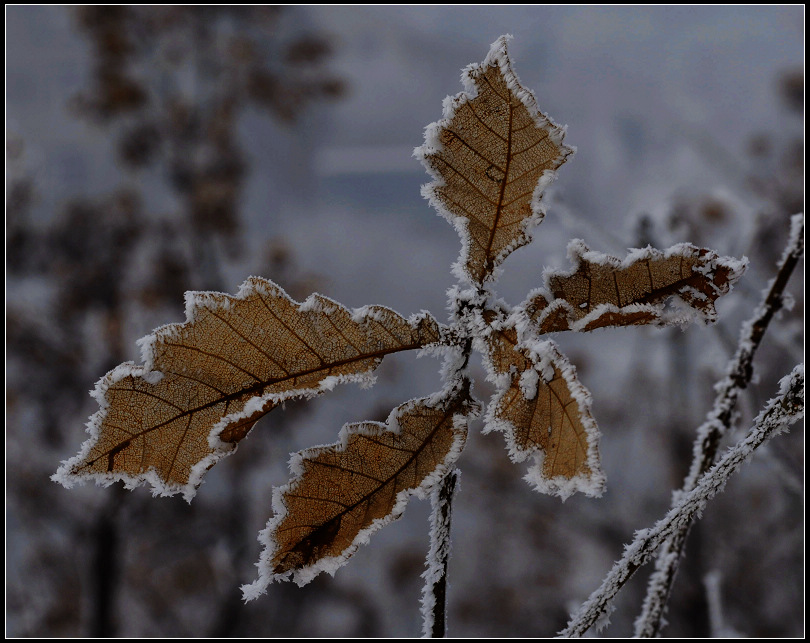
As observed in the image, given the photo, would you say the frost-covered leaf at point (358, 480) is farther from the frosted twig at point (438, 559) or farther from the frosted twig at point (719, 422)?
the frosted twig at point (719, 422)

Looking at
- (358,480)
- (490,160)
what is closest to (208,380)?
(358,480)

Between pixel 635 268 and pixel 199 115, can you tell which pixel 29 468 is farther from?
pixel 635 268

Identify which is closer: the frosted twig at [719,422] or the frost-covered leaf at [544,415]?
the frost-covered leaf at [544,415]

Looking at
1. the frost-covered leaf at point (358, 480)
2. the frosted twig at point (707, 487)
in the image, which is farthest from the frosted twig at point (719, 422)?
the frost-covered leaf at point (358, 480)

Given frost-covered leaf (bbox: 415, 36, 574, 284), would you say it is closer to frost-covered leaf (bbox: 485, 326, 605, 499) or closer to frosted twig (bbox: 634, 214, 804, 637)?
frost-covered leaf (bbox: 485, 326, 605, 499)

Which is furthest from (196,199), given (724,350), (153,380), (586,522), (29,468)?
(153,380)

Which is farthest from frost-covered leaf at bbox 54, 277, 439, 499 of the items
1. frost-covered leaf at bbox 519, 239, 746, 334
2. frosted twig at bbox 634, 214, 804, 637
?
frosted twig at bbox 634, 214, 804, 637

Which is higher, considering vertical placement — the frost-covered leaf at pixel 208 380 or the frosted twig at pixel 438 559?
the frost-covered leaf at pixel 208 380
